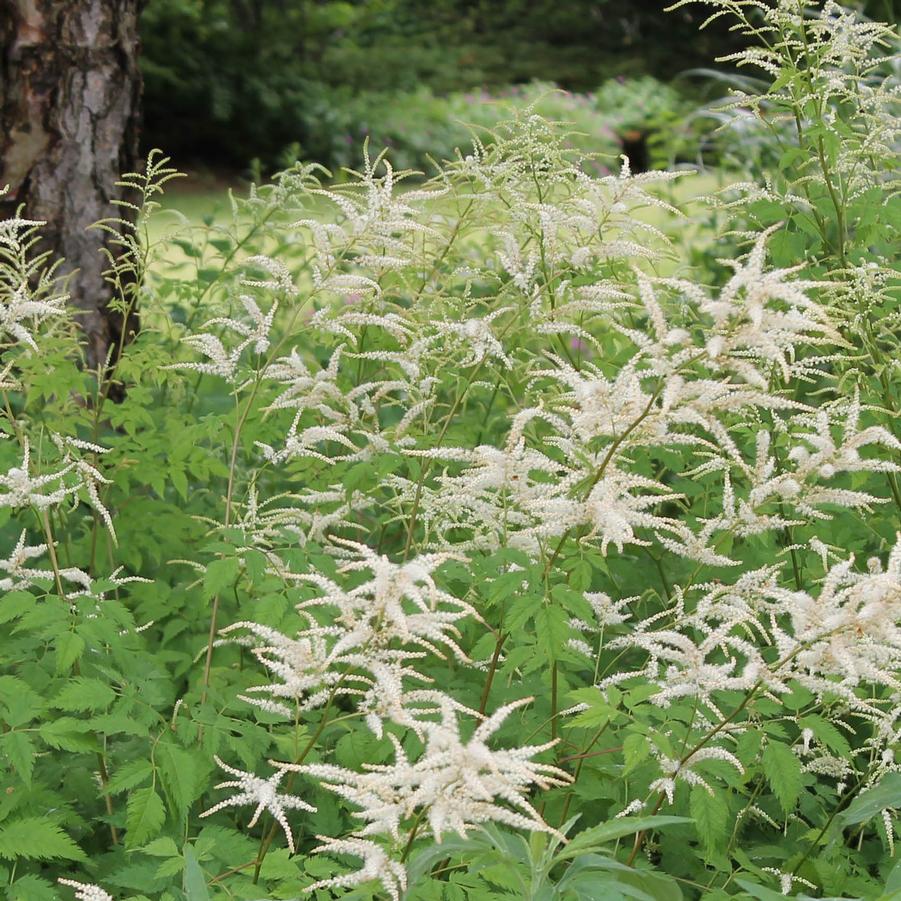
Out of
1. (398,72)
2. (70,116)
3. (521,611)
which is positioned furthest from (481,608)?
(398,72)

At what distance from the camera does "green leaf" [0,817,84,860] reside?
91.4 inches

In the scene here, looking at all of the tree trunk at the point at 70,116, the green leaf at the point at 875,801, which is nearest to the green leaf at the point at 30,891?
the green leaf at the point at 875,801

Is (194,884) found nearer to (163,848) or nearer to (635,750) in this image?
(163,848)

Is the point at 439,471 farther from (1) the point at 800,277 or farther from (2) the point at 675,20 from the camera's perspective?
(2) the point at 675,20

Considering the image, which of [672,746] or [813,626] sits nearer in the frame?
[813,626]

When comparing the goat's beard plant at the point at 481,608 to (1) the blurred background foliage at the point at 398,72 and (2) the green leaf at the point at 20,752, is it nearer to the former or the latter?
(2) the green leaf at the point at 20,752

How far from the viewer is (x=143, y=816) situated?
2.40m

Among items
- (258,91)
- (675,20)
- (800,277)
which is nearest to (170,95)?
(258,91)

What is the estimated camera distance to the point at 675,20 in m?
28.2

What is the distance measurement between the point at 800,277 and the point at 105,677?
7.38 ft

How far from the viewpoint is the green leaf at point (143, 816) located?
238 centimetres

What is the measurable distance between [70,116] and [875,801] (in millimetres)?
3652

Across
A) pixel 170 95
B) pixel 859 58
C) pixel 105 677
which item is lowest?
pixel 170 95

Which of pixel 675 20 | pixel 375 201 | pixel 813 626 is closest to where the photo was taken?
pixel 813 626
